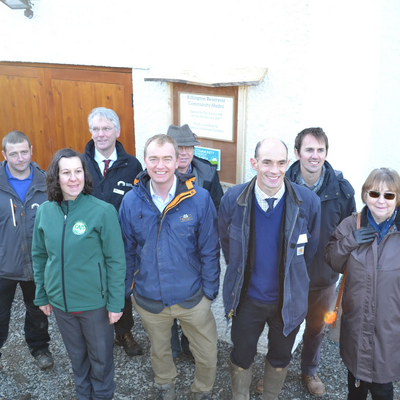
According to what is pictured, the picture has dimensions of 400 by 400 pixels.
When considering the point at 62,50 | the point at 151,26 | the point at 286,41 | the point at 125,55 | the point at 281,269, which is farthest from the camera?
the point at 62,50

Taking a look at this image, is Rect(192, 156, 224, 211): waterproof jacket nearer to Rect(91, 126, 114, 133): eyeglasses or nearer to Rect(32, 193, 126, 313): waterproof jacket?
Rect(91, 126, 114, 133): eyeglasses

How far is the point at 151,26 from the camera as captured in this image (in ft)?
15.2

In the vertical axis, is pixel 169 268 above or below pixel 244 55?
below

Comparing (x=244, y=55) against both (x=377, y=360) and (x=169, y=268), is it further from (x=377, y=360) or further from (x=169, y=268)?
→ (x=377, y=360)

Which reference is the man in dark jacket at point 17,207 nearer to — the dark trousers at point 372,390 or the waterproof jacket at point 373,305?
the waterproof jacket at point 373,305

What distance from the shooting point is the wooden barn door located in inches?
209

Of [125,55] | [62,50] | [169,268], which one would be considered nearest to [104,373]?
[169,268]

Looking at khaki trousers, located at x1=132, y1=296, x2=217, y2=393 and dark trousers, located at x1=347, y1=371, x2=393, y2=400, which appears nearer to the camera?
dark trousers, located at x1=347, y1=371, x2=393, y2=400

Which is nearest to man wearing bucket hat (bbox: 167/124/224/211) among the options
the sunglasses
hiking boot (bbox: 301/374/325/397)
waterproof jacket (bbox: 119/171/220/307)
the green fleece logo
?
waterproof jacket (bbox: 119/171/220/307)

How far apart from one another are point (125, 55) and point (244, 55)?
5.08 feet

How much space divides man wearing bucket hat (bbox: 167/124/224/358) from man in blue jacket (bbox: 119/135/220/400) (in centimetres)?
59

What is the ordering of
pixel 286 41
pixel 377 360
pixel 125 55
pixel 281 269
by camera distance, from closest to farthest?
pixel 377 360 → pixel 281 269 → pixel 286 41 → pixel 125 55

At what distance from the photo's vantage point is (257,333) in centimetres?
314

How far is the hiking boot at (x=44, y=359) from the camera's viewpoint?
3.92 metres
